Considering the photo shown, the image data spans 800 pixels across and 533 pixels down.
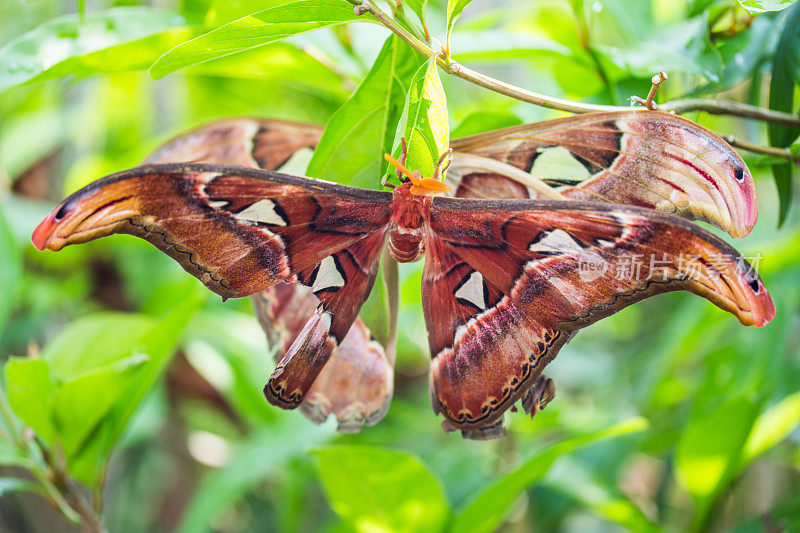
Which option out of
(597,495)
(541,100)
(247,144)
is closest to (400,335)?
(597,495)

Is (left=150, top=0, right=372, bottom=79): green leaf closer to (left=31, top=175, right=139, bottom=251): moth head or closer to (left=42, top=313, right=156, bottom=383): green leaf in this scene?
(left=31, top=175, right=139, bottom=251): moth head

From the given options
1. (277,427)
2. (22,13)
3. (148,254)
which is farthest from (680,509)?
(22,13)

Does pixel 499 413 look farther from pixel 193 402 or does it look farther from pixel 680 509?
pixel 193 402

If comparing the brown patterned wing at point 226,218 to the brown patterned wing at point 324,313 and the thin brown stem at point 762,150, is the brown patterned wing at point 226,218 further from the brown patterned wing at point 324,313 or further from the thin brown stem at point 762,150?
the thin brown stem at point 762,150

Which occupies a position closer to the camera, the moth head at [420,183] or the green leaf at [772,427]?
the moth head at [420,183]

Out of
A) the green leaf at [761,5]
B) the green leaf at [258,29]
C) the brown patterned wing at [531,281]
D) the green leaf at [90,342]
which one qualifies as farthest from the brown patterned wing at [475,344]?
the green leaf at [90,342]

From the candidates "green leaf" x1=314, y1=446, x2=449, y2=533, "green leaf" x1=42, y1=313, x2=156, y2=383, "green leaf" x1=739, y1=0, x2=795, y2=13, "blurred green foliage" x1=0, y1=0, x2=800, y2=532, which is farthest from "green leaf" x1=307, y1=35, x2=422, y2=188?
"green leaf" x1=42, y1=313, x2=156, y2=383
